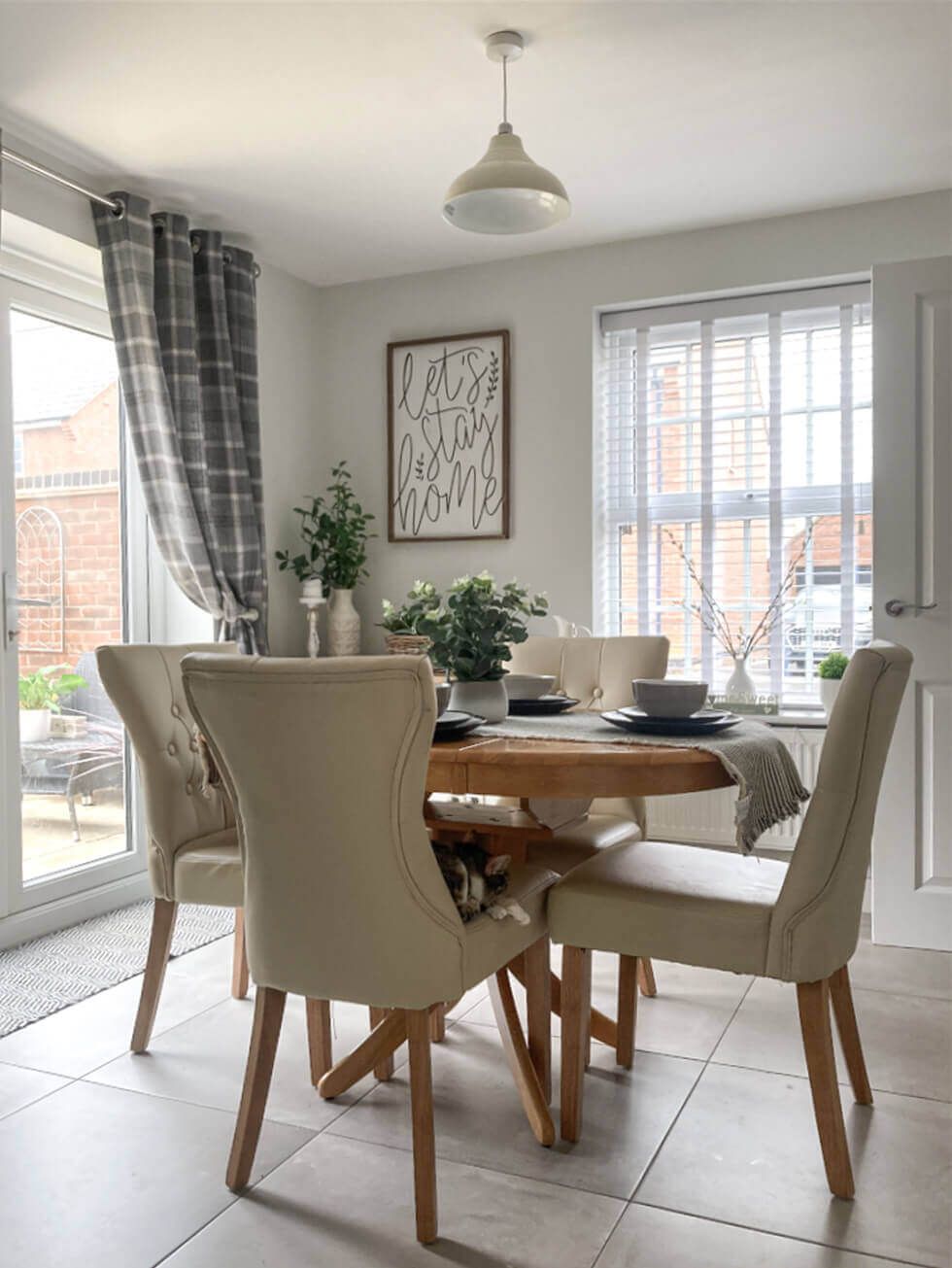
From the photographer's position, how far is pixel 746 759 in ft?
6.29

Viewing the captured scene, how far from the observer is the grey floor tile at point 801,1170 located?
172 cm

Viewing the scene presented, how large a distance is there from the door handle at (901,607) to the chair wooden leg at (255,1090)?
2210mm

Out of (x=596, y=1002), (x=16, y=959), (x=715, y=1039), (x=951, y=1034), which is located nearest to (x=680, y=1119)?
(x=715, y=1039)

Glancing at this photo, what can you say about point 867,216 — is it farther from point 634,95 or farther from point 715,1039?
point 715,1039

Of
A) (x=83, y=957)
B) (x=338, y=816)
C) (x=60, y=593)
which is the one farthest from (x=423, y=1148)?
(x=60, y=593)

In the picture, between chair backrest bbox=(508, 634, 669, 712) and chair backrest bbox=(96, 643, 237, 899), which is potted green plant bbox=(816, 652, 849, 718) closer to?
chair backrest bbox=(508, 634, 669, 712)

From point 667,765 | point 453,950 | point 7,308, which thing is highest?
point 7,308

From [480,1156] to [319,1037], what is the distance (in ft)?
1.51

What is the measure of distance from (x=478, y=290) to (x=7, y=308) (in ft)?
6.39

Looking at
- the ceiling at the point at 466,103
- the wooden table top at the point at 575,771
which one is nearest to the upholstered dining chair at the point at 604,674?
the wooden table top at the point at 575,771

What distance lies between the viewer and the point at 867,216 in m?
3.88

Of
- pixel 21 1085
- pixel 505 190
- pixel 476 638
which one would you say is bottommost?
pixel 21 1085

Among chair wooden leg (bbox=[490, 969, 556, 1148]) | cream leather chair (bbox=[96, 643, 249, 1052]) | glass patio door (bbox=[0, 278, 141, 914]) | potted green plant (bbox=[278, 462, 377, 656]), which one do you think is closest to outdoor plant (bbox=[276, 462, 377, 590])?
potted green plant (bbox=[278, 462, 377, 656])

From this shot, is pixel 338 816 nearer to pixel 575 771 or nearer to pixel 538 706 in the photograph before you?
pixel 575 771
